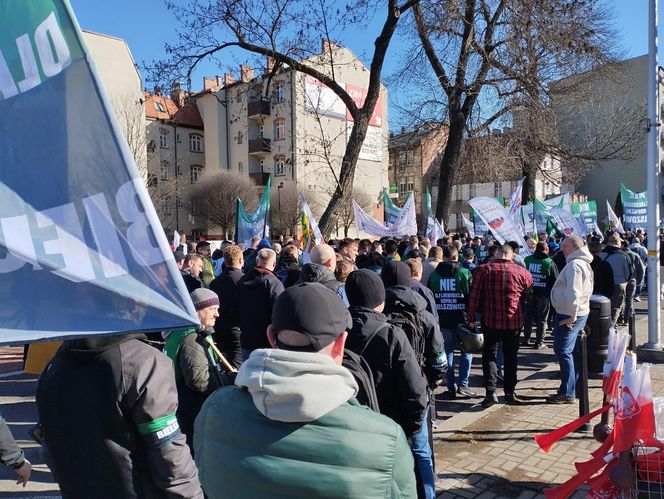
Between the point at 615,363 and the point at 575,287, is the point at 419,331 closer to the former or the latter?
the point at 615,363

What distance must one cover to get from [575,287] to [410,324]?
8.74ft

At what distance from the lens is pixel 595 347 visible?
632cm

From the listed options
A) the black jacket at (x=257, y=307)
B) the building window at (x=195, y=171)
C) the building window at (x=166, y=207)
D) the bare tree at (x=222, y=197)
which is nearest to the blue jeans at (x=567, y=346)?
the black jacket at (x=257, y=307)

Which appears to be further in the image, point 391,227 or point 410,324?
point 391,227

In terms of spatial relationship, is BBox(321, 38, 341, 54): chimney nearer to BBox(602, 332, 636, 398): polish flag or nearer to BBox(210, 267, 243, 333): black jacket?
BBox(210, 267, 243, 333): black jacket

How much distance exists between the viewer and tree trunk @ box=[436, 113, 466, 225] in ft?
49.4

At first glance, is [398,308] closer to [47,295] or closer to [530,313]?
[47,295]

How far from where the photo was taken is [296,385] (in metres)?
1.41

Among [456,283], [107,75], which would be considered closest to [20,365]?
[456,283]

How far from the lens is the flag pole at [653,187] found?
742 centimetres

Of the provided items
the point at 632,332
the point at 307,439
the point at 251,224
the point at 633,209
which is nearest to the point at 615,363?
the point at 307,439

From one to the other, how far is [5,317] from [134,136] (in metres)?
24.9

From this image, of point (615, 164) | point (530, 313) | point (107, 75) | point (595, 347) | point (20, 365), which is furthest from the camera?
point (615, 164)

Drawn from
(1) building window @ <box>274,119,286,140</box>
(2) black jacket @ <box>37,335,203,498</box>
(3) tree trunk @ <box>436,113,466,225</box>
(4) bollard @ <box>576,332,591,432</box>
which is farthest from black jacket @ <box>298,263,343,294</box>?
(1) building window @ <box>274,119,286,140</box>
